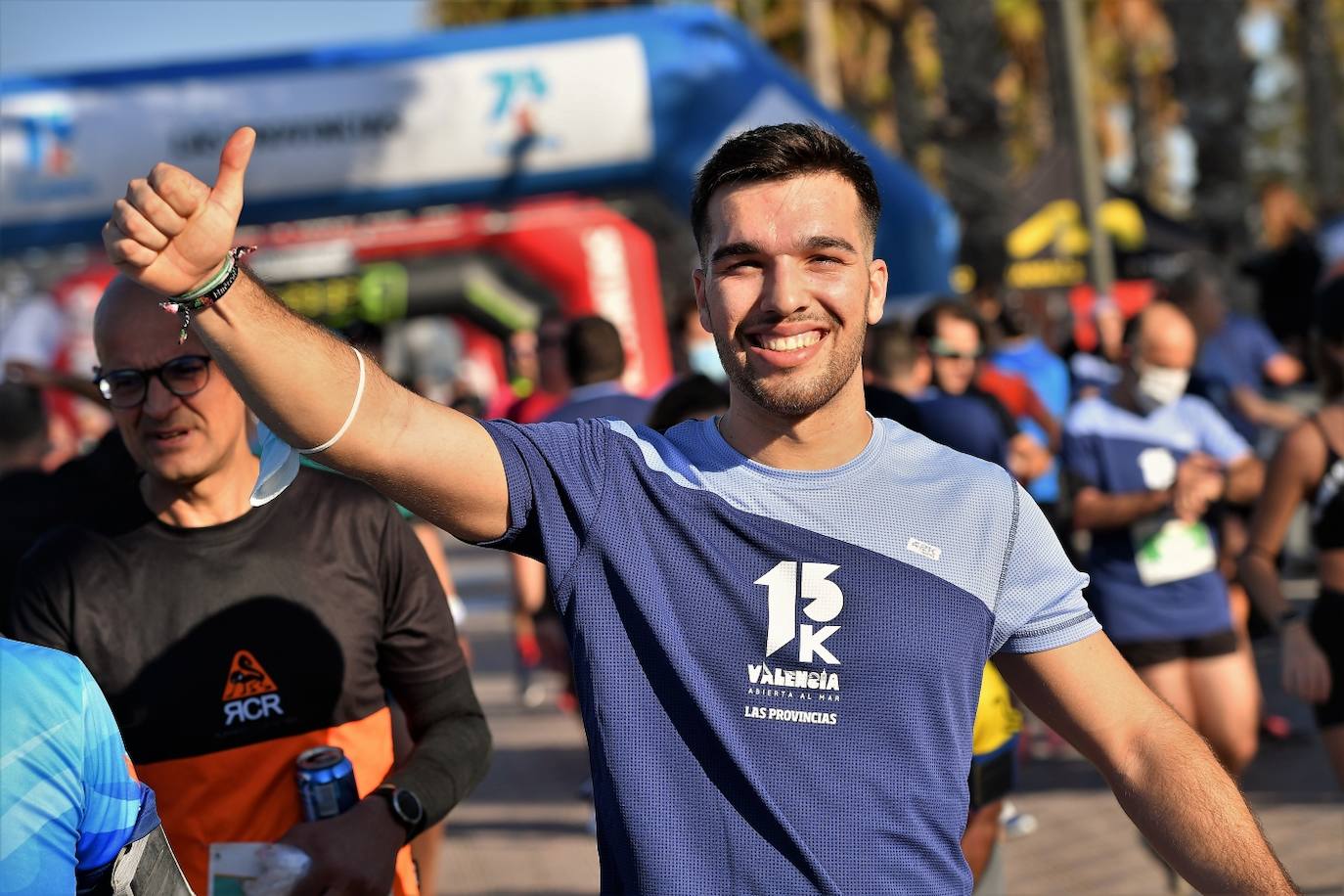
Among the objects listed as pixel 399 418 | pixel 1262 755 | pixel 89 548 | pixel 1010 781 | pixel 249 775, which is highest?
pixel 399 418

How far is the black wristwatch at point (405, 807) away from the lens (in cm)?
294

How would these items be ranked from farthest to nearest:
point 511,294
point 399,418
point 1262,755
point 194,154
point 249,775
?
point 511,294
point 194,154
point 1262,755
point 249,775
point 399,418

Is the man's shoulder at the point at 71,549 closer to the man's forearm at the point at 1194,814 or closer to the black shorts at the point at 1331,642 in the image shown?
the man's forearm at the point at 1194,814

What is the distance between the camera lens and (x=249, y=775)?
9.61 ft

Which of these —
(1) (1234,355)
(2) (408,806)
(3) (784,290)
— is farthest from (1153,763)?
(1) (1234,355)

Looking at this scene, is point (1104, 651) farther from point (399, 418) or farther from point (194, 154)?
point (194, 154)

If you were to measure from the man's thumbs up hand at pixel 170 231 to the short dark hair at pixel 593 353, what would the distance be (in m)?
4.71

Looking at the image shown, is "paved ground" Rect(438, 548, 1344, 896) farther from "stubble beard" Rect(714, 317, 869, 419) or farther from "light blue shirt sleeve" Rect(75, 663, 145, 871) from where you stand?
"light blue shirt sleeve" Rect(75, 663, 145, 871)

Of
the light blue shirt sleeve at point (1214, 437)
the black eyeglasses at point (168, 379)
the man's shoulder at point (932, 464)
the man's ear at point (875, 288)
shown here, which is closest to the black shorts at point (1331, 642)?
the light blue shirt sleeve at point (1214, 437)

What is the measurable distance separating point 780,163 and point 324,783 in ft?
4.48

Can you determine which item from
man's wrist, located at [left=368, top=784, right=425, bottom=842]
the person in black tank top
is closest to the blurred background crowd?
the person in black tank top

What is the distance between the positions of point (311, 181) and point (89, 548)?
823cm

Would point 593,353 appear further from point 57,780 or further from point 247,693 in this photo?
point 57,780

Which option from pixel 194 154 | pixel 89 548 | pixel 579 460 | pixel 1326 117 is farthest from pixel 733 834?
pixel 1326 117
